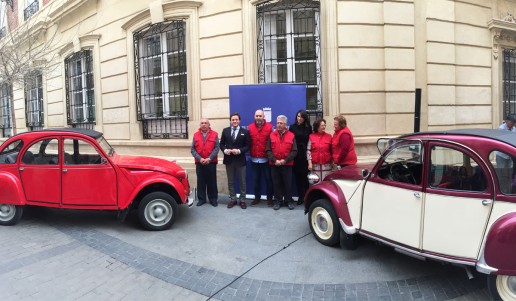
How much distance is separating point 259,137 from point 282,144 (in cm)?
55

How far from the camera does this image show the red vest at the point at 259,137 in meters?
6.54

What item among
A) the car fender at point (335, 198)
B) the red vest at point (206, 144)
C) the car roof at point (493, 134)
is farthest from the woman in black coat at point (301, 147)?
the car roof at point (493, 134)

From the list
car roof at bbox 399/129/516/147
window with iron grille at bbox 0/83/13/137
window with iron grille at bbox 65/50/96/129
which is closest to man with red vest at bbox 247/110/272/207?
car roof at bbox 399/129/516/147

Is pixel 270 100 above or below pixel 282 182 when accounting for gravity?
above

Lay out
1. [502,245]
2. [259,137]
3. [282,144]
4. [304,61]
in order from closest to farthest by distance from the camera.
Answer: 1. [502,245]
2. [282,144]
3. [259,137]
4. [304,61]

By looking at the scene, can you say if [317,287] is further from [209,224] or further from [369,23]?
[369,23]

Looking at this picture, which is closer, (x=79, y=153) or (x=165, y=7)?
(x=79, y=153)

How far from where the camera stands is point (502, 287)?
3062 millimetres

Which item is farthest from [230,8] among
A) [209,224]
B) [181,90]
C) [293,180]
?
[209,224]

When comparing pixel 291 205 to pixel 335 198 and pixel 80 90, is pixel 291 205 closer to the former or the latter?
pixel 335 198

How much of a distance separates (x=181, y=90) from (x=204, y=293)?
254 inches

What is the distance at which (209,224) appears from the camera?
5676 millimetres

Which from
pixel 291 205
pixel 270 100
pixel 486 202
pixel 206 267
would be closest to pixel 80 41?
pixel 270 100

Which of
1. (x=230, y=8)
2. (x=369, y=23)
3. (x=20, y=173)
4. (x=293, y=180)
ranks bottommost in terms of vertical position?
(x=293, y=180)
